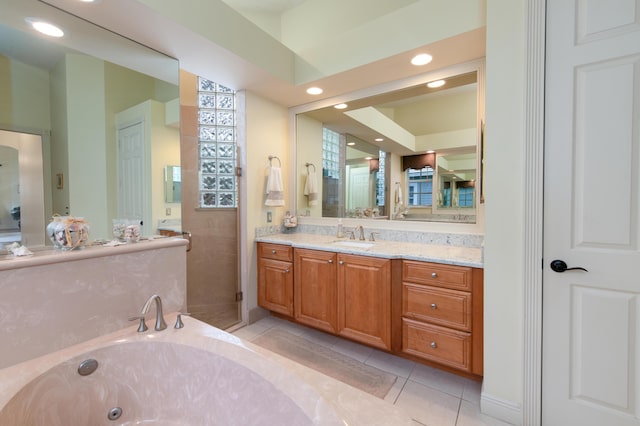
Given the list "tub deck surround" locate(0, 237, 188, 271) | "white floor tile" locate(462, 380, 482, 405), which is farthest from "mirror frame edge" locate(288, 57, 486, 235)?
"tub deck surround" locate(0, 237, 188, 271)

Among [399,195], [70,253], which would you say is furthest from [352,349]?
[70,253]

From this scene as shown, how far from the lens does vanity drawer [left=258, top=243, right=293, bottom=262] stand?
2623 millimetres

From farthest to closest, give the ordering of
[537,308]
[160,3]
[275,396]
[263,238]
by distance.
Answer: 1. [263,238]
2. [160,3]
3. [537,308]
4. [275,396]

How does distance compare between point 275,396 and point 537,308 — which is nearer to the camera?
point 275,396

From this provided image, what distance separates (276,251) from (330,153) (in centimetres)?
121

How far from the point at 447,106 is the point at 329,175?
1307 mm

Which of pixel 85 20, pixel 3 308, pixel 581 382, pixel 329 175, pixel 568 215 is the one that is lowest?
pixel 581 382

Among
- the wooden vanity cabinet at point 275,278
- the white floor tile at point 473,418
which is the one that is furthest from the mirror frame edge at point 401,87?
the white floor tile at point 473,418

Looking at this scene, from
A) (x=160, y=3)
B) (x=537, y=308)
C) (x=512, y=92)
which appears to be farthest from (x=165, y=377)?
(x=512, y=92)

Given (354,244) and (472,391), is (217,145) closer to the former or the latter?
(354,244)

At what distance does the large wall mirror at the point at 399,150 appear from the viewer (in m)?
2.28

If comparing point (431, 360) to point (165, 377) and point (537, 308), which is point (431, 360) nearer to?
point (537, 308)

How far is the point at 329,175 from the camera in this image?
3.10 m

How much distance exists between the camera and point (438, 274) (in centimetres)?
186
